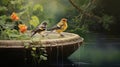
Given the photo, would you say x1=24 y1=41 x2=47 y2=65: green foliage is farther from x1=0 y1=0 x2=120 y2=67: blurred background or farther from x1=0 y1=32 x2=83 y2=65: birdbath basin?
x1=0 y1=0 x2=120 y2=67: blurred background

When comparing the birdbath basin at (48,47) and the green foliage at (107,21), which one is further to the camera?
the green foliage at (107,21)

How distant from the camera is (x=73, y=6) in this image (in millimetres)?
6426

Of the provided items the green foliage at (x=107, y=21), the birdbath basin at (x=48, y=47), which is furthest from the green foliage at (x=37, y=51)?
the green foliage at (x=107, y=21)

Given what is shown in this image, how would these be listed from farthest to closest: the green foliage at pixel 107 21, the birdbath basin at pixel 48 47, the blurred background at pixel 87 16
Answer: the green foliage at pixel 107 21
the blurred background at pixel 87 16
the birdbath basin at pixel 48 47

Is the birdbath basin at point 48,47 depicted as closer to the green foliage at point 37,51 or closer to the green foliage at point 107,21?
the green foliage at point 37,51

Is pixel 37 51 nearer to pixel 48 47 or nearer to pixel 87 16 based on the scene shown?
pixel 48 47

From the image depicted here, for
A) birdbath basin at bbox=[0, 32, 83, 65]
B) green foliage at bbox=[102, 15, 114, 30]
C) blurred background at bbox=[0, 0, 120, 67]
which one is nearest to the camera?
birdbath basin at bbox=[0, 32, 83, 65]

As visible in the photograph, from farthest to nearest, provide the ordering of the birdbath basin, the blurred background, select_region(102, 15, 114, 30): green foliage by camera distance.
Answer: select_region(102, 15, 114, 30): green foliage < the blurred background < the birdbath basin

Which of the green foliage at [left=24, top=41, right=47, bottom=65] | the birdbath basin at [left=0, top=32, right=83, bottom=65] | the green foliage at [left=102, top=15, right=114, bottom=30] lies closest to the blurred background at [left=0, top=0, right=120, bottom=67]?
the green foliage at [left=102, top=15, right=114, bottom=30]

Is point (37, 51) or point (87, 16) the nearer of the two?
point (37, 51)

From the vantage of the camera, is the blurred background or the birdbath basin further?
the blurred background

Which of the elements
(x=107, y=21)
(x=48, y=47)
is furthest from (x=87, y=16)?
(x=48, y=47)

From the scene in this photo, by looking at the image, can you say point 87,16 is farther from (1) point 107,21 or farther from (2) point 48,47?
(2) point 48,47

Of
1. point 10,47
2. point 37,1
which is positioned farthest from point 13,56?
point 37,1
